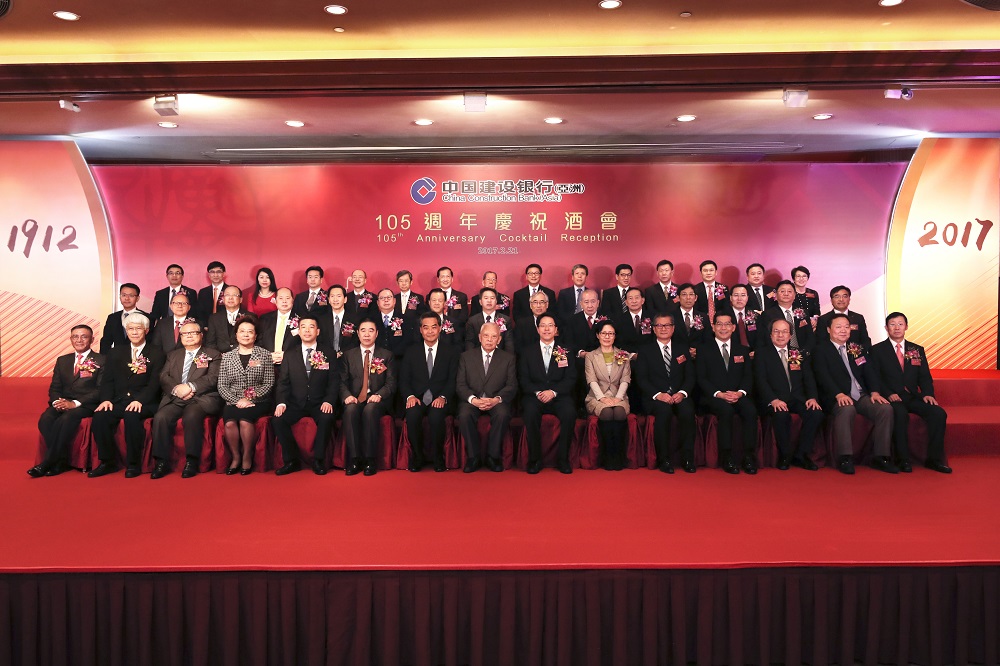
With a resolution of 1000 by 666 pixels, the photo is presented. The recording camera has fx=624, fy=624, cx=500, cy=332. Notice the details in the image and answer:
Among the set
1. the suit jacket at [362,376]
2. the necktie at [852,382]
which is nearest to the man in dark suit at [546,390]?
the suit jacket at [362,376]

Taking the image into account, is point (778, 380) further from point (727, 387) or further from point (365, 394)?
point (365, 394)

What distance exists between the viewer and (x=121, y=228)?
6320 millimetres

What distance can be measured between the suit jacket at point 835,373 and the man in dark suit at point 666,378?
907 mm

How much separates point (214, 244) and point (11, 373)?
7.65 ft

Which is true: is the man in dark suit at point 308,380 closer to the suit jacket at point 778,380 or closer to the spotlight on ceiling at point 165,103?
the spotlight on ceiling at point 165,103

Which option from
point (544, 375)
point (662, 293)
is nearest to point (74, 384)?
point (544, 375)

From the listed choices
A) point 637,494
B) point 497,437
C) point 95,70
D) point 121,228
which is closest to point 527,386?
point 497,437

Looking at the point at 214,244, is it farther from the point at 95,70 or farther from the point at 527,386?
the point at 527,386

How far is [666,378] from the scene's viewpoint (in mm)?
4418

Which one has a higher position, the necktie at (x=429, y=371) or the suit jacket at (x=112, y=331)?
the suit jacket at (x=112, y=331)

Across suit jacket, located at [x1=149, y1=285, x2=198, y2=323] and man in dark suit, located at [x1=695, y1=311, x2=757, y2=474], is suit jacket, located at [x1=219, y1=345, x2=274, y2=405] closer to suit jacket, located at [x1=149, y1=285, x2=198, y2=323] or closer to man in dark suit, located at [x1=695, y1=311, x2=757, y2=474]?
suit jacket, located at [x1=149, y1=285, x2=198, y2=323]

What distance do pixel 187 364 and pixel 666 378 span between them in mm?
3350

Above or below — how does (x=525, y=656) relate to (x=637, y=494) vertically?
below

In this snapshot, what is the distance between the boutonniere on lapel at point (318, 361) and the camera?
4.32m
